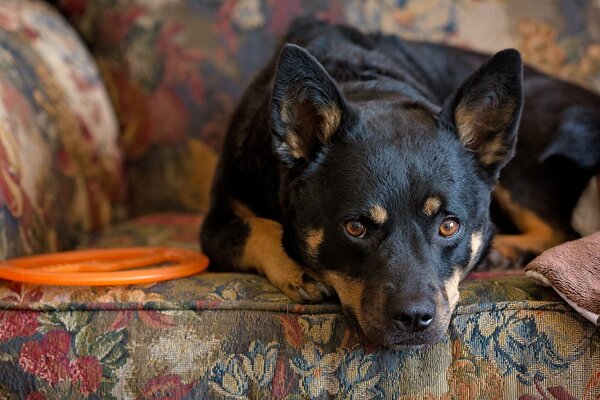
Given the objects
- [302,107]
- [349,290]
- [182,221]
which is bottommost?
[182,221]

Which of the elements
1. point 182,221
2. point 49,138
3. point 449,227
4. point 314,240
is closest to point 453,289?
point 449,227

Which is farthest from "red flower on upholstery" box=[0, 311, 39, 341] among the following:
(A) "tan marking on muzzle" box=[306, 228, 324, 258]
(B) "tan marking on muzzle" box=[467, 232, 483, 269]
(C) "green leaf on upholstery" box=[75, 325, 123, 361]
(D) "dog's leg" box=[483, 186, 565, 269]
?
(D) "dog's leg" box=[483, 186, 565, 269]

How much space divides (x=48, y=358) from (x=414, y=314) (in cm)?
84

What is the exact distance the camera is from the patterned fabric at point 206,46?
286 cm

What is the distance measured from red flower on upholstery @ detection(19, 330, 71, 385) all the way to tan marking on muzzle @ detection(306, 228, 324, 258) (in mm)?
605

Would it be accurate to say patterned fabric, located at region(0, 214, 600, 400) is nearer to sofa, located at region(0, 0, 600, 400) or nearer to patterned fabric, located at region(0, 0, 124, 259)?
sofa, located at region(0, 0, 600, 400)

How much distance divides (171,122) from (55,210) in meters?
0.69

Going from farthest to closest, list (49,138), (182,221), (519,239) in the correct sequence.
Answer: (182,221), (49,138), (519,239)

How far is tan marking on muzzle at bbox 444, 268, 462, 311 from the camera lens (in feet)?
5.36

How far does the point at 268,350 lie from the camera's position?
1.62m

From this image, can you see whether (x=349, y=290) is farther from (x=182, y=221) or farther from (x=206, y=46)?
(x=206, y=46)

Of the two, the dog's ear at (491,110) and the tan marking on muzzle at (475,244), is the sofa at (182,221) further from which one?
the dog's ear at (491,110)

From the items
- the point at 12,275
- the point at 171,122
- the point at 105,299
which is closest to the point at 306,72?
the point at 105,299

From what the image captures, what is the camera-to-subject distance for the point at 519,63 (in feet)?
5.66
